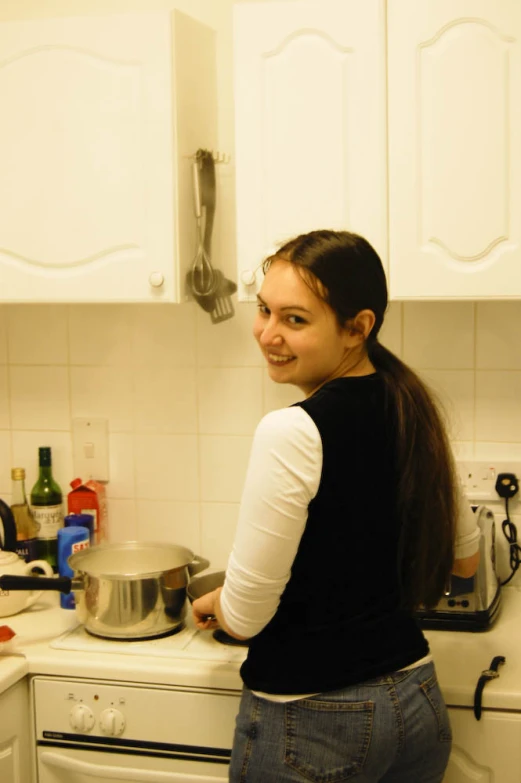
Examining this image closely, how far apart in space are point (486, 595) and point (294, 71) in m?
1.09

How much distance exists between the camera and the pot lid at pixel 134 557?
188cm

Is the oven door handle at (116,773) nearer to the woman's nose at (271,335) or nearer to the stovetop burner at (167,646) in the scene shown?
the stovetop burner at (167,646)

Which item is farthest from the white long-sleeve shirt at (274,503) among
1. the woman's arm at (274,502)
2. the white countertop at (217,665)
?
the white countertop at (217,665)

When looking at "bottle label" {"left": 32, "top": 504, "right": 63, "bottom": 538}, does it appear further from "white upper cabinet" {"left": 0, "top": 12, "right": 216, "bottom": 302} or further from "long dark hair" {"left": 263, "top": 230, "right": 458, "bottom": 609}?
"long dark hair" {"left": 263, "top": 230, "right": 458, "bottom": 609}

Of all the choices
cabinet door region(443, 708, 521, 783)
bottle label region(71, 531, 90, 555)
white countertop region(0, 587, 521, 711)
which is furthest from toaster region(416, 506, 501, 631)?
bottle label region(71, 531, 90, 555)

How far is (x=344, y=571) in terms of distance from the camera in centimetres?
124

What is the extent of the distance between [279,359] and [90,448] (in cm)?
101

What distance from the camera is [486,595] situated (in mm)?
1798

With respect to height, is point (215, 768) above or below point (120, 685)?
below

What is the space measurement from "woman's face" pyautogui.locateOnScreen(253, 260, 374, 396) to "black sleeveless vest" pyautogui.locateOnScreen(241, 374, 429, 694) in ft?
0.16

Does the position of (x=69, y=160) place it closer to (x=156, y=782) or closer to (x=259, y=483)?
(x=259, y=483)

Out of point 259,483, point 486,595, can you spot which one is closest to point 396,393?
point 259,483

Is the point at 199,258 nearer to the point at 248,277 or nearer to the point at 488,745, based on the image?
the point at 248,277

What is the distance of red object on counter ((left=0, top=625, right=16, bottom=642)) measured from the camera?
5.59ft
